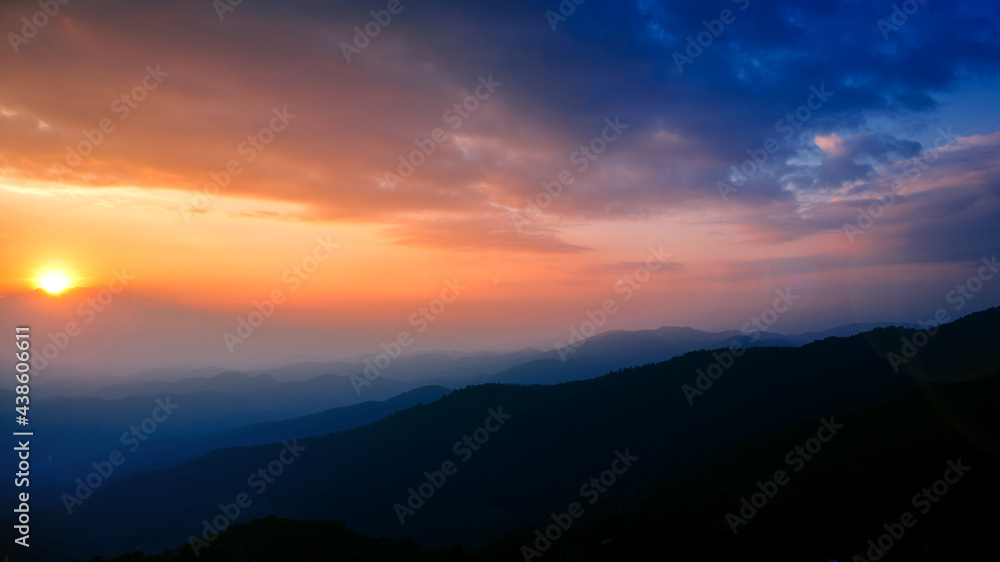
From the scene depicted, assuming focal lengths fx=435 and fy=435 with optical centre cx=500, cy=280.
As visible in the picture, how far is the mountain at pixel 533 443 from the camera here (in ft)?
179

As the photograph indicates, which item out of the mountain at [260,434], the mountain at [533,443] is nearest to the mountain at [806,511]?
the mountain at [533,443]

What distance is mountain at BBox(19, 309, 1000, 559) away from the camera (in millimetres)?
54531

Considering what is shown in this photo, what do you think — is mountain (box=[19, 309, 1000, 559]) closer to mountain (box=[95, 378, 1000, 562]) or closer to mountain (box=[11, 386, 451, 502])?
mountain (box=[95, 378, 1000, 562])

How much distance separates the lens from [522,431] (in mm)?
75375

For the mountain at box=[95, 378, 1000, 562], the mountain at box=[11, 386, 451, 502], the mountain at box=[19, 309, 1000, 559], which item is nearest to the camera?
the mountain at box=[95, 378, 1000, 562]

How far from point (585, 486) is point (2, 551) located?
340ft

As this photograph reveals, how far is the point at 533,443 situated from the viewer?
234 ft

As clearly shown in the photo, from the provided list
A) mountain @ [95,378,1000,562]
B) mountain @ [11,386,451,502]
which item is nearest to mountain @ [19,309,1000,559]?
mountain @ [95,378,1000,562]

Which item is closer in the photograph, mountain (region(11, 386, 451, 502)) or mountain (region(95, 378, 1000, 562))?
mountain (region(95, 378, 1000, 562))

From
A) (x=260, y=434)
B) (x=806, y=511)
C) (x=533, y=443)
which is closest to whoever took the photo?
(x=806, y=511)

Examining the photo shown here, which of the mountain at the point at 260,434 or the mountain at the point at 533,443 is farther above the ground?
the mountain at the point at 260,434

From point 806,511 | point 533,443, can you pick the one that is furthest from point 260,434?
point 806,511

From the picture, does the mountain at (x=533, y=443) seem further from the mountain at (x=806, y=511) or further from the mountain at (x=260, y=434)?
→ the mountain at (x=260, y=434)

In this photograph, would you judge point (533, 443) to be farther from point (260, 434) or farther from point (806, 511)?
point (260, 434)
